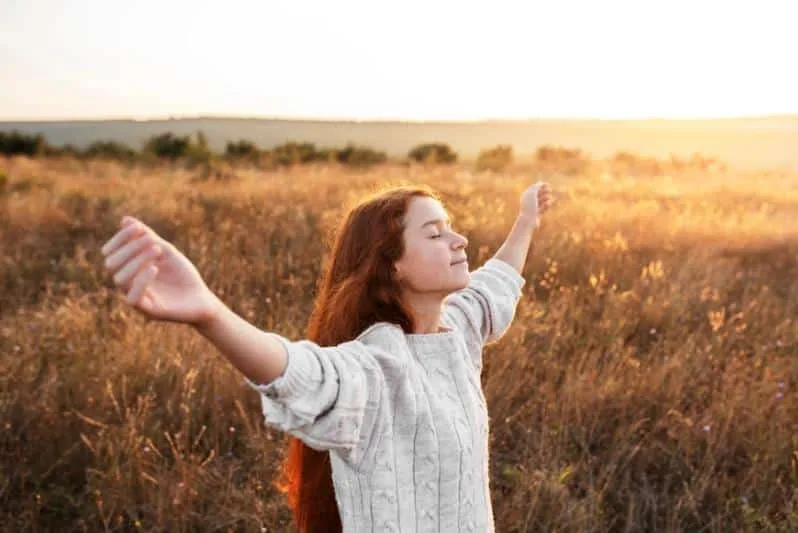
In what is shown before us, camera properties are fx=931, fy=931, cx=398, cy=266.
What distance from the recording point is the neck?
1.96m

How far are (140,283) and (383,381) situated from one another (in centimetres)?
62

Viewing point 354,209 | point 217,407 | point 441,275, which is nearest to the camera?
point 441,275

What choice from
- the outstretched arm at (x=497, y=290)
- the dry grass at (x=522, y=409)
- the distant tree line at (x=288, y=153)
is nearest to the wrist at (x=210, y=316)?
the outstretched arm at (x=497, y=290)

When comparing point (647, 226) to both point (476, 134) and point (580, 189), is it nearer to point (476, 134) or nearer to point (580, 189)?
point (580, 189)

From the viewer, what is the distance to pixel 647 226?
741 centimetres

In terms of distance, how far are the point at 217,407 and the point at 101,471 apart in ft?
1.71

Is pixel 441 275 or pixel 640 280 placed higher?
pixel 441 275

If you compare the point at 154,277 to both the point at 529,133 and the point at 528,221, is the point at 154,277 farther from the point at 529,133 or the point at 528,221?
the point at 529,133

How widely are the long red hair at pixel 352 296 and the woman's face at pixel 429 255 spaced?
2 cm

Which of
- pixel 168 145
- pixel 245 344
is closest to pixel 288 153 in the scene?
pixel 168 145

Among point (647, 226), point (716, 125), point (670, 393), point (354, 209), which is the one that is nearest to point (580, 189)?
point (647, 226)

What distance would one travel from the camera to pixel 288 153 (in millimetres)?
27109

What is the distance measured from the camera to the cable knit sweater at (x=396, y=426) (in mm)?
1587

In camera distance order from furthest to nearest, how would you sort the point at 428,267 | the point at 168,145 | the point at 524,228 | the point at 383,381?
the point at 168,145 → the point at 524,228 → the point at 428,267 → the point at 383,381
